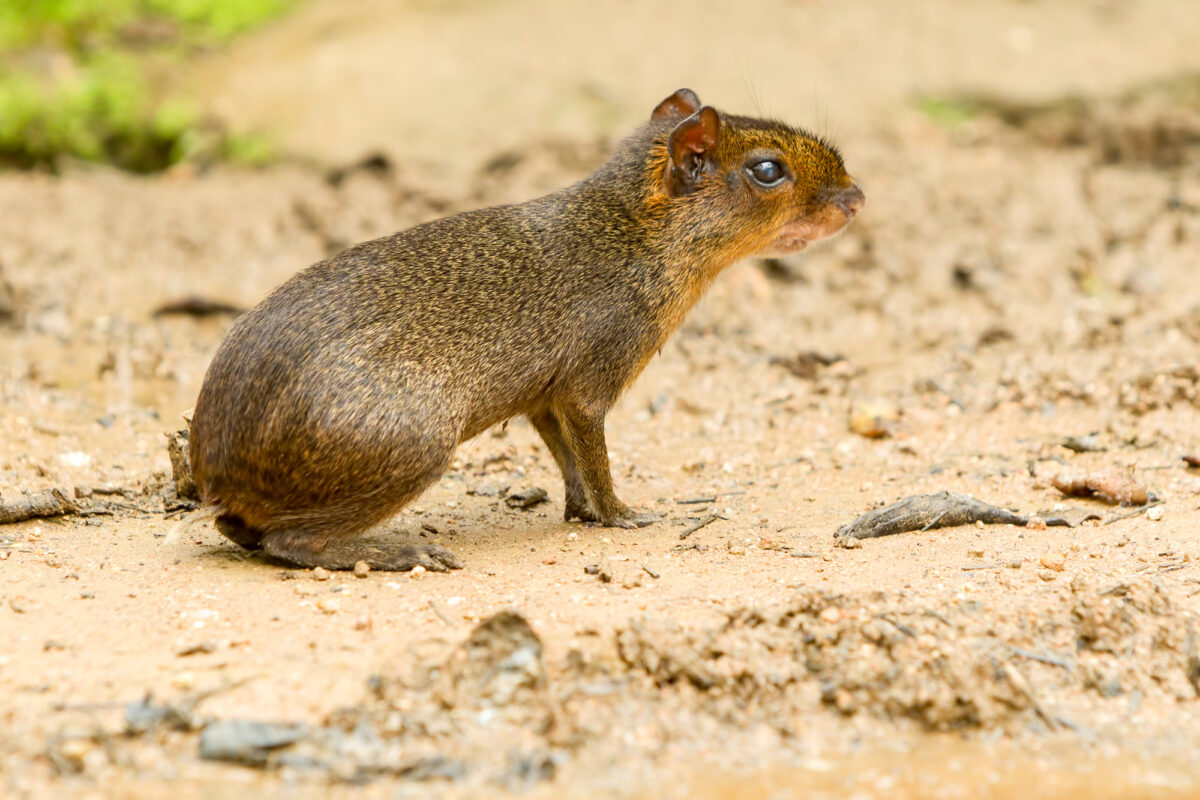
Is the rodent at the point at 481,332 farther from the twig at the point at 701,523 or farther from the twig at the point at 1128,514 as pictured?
the twig at the point at 1128,514

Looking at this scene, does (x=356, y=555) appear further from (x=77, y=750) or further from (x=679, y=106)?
(x=679, y=106)

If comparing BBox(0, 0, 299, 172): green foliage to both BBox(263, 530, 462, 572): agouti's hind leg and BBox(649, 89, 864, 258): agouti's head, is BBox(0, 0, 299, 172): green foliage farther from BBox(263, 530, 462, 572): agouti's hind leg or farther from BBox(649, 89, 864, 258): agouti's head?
BBox(263, 530, 462, 572): agouti's hind leg

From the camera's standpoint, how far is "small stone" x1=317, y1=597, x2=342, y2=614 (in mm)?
4309

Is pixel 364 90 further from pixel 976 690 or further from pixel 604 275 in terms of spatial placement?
pixel 976 690

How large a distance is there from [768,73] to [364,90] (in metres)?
3.31

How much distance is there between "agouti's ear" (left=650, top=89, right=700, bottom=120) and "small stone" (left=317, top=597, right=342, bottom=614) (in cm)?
293

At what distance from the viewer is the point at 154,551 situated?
5.08 m

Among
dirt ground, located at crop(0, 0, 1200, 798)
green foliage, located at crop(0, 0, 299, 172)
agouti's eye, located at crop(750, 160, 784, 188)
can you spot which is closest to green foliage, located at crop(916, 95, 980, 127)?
dirt ground, located at crop(0, 0, 1200, 798)

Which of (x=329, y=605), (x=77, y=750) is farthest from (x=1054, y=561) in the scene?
(x=77, y=750)

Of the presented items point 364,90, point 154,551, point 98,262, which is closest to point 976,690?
point 154,551

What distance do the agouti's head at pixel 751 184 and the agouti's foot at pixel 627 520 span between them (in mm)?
1274

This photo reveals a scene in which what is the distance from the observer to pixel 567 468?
589cm

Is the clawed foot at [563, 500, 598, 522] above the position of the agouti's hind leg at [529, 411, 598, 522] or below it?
below

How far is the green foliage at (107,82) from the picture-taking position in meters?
10.5
